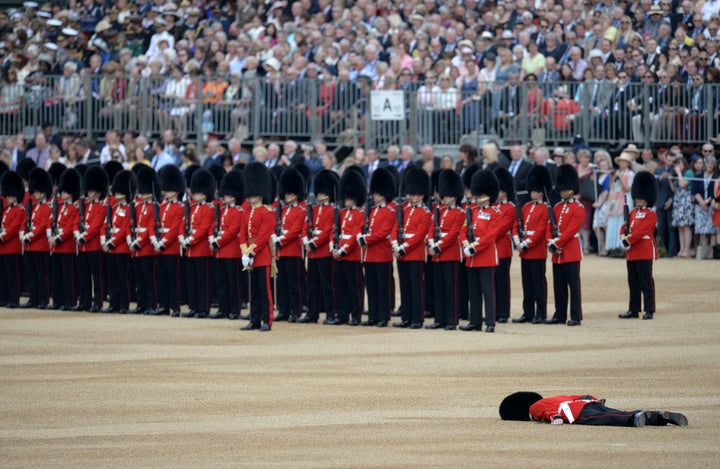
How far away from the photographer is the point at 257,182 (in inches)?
653

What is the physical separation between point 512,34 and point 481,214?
8.18 m

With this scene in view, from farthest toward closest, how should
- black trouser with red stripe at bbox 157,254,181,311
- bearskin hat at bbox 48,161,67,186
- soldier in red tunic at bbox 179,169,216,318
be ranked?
bearskin hat at bbox 48,161,67,186
black trouser with red stripe at bbox 157,254,181,311
soldier in red tunic at bbox 179,169,216,318

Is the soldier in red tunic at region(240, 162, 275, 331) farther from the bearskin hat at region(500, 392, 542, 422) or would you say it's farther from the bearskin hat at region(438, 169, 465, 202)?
the bearskin hat at region(500, 392, 542, 422)

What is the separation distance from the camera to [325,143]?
2372cm

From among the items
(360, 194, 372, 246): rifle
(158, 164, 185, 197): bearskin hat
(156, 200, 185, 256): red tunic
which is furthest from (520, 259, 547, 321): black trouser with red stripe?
(158, 164, 185, 197): bearskin hat

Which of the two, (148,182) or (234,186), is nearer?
(234,186)

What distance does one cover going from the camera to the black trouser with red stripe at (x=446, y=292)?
1588 centimetres

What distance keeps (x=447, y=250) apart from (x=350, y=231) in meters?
1.10

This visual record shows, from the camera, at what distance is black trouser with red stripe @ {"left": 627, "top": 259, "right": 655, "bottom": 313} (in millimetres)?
16516

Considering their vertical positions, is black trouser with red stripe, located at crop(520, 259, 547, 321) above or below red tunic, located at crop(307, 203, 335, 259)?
below

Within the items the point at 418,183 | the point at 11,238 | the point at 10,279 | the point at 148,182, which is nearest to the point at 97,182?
the point at 148,182

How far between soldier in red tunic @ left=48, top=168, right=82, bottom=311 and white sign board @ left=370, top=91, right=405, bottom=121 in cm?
529

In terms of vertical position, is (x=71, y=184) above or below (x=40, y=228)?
above

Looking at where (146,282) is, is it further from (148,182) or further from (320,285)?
(320,285)
